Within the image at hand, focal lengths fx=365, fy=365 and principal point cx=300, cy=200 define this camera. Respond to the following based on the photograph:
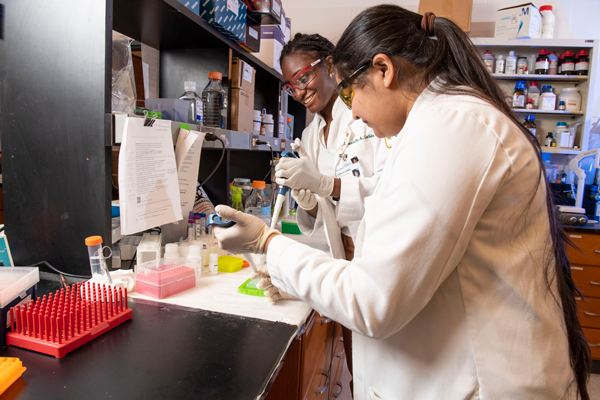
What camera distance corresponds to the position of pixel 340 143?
74.0 inches

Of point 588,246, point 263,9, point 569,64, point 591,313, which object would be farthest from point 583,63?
point 263,9

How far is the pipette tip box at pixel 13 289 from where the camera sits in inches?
31.5

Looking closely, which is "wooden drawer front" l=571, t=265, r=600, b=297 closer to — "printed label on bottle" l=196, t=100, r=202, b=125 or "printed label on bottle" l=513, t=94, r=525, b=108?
"printed label on bottle" l=513, t=94, r=525, b=108

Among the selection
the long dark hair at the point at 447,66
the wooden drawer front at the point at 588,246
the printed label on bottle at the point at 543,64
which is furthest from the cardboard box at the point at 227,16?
the printed label on bottle at the point at 543,64

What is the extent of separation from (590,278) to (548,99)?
1.65 metres

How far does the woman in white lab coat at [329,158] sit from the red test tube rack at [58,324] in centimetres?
83

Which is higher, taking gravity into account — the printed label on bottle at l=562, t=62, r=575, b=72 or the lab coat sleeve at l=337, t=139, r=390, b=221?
the printed label on bottle at l=562, t=62, r=575, b=72

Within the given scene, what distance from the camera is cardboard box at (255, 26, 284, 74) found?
2447mm

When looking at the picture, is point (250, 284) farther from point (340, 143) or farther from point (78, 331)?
point (340, 143)

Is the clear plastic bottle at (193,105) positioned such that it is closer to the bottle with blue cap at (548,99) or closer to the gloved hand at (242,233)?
the gloved hand at (242,233)

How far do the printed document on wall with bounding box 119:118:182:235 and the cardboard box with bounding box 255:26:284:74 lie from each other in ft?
4.44

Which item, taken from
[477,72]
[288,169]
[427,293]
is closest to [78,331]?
[427,293]

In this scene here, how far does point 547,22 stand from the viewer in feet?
11.1

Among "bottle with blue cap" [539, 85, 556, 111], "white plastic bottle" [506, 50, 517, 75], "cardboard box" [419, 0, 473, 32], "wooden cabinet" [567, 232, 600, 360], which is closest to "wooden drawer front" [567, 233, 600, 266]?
"wooden cabinet" [567, 232, 600, 360]
